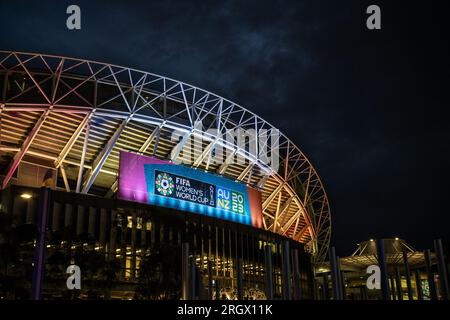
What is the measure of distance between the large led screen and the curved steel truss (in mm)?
1726

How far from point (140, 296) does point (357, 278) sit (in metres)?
46.7

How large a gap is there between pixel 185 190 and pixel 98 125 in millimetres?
8211

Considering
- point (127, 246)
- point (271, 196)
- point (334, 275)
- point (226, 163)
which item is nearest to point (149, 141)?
point (226, 163)

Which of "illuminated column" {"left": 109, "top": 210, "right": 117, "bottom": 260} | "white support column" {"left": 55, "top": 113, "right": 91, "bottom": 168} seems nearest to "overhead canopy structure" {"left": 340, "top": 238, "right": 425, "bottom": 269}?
"illuminated column" {"left": 109, "top": 210, "right": 117, "bottom": 260}

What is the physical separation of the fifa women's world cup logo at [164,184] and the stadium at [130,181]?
0.08 meters

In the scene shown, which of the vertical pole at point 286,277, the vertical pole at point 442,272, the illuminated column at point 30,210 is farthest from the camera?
the illuminated column at point 30,210

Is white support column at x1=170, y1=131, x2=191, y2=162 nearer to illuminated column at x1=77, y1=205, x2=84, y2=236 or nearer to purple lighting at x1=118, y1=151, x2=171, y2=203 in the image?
purple lighting at x1=118, y1=151, x2=171, y2=203

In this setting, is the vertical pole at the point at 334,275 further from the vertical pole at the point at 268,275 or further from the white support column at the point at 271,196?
the white support column at the point at 271,196

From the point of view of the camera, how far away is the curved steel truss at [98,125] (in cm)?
3228

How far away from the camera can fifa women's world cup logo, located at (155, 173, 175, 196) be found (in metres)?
36.3

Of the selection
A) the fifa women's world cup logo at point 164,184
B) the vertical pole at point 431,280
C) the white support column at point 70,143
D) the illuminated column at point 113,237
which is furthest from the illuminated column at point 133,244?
the vertical pole at point 431,280

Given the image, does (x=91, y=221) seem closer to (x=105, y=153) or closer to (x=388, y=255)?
(x=105, y=153)

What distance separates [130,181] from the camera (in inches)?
1369
